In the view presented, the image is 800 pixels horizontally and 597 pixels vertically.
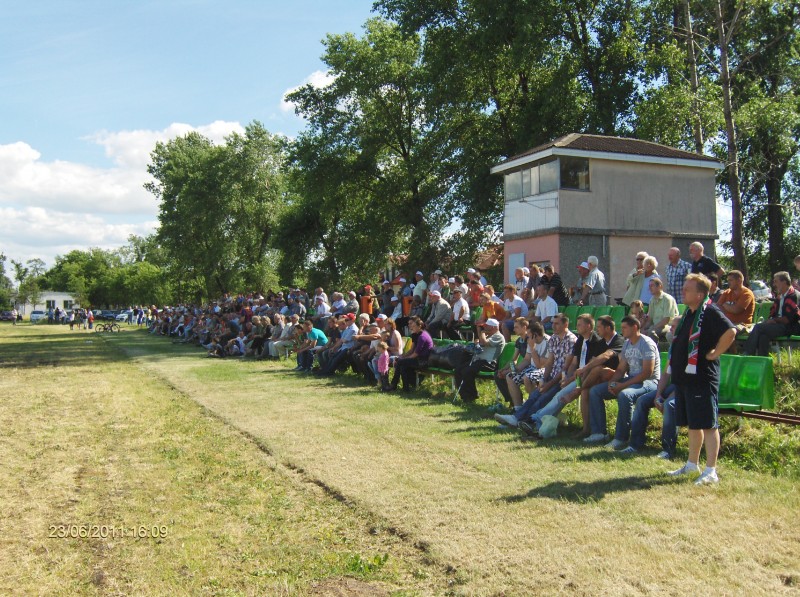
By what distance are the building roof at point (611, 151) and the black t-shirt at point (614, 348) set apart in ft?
50.9

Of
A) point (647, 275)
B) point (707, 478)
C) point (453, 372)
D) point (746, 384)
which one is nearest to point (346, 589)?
point (707, 478)

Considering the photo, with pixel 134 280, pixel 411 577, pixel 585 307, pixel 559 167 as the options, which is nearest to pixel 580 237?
pixel 559 167

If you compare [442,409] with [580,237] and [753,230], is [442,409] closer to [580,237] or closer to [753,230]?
[580,237]

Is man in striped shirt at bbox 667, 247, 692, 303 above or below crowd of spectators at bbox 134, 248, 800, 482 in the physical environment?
above

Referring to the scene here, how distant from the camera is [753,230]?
116 ft

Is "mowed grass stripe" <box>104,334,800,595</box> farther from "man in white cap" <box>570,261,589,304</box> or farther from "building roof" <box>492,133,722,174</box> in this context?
"building roof" <box>492,133,722,174</box>

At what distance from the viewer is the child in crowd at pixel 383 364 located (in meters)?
13.4

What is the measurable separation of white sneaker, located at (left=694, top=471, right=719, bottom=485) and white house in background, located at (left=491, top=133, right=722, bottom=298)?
56.3 ft

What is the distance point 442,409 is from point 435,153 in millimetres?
24418

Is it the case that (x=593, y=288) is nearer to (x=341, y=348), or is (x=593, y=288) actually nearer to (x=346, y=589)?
(x=341, y=348)

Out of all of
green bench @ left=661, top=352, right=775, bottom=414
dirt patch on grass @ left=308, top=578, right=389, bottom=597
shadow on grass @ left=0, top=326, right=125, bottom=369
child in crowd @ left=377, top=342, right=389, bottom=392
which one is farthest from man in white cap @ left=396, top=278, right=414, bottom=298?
dirt patch on grass @ left=308, top=578, right=389, bottom=597

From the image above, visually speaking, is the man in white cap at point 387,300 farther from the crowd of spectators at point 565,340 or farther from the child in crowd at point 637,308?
the child in crowd at point 637,308
